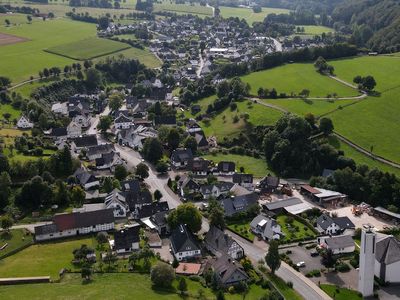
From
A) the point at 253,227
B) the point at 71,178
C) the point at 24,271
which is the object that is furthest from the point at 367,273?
the point at 71,178

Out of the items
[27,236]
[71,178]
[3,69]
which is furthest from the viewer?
[3,69]

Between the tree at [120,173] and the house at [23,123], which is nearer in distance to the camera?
the tree at [120,173]

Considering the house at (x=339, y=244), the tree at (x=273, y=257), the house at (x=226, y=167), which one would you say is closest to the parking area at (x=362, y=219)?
the house at (x=339, y=244)

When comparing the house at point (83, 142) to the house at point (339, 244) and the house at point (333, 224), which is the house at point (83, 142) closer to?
the house at point (333, 224)

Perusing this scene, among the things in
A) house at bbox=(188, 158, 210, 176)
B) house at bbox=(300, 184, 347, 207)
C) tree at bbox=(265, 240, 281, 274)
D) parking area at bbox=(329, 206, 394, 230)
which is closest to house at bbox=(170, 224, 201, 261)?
tree at bbox=(265, 240, 281, 274)

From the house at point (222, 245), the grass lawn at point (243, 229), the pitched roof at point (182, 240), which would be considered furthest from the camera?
the grass lawn at point (243, 229)

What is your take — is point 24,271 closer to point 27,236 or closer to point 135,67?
point 27,236

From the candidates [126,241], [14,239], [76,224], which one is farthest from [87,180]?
[126,241]
